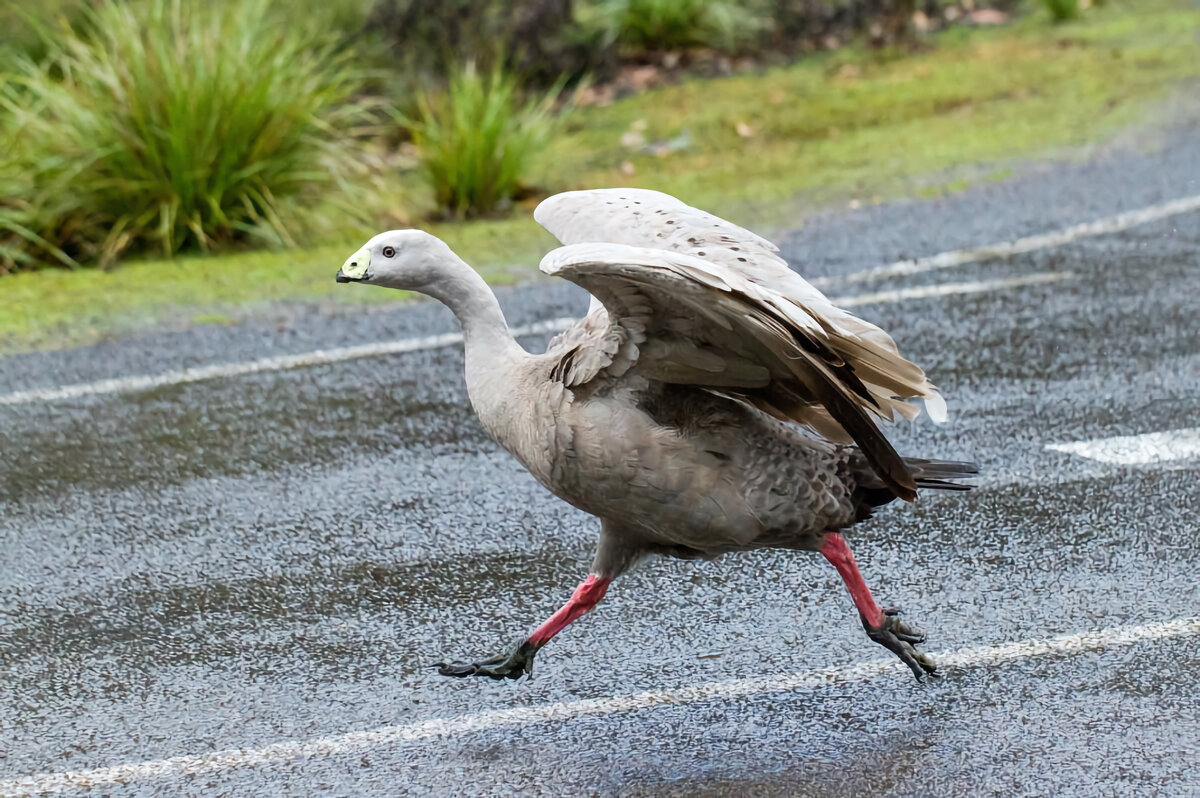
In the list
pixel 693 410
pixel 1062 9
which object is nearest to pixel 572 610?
pixel 693 410

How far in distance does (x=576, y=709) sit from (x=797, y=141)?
26.1ft

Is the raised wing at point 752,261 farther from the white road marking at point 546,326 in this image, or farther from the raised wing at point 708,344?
the white road marking at point 546,326

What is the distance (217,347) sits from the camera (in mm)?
7656

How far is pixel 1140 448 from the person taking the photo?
19.1 feet

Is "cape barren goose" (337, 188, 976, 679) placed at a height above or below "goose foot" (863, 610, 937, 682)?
above

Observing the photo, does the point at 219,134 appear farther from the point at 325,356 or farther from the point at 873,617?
the point at 873,617

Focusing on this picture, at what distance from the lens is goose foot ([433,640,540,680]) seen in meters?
4.24

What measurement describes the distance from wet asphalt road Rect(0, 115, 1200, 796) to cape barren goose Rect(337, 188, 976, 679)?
0.32 metres

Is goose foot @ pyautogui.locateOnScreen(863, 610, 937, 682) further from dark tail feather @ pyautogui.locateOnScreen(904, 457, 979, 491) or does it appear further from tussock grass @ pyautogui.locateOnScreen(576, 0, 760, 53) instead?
tussock grass @ pyautogui.locateOnScreen(576, 0, 760, 53)

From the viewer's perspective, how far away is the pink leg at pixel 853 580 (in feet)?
13.6

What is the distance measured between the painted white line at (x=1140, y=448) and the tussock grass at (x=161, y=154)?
5.29 metres

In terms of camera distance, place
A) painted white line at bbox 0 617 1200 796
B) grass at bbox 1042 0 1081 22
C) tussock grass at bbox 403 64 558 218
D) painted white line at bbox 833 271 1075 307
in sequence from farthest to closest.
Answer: grass at bbox 1042 0 1081 22
tussock grass at bbox 403 64 558 218
painted white line at bbox 833 271 1075 307
painted white line at bbox 0 617 1200 796

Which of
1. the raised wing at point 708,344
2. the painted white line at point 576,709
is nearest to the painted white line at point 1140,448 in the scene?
the painted white line at point 576,709

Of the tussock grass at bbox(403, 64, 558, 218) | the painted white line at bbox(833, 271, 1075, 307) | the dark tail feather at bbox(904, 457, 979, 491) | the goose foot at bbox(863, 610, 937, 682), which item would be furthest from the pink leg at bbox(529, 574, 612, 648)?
the tussock grass at bbox(403, 64, 558, 218)
